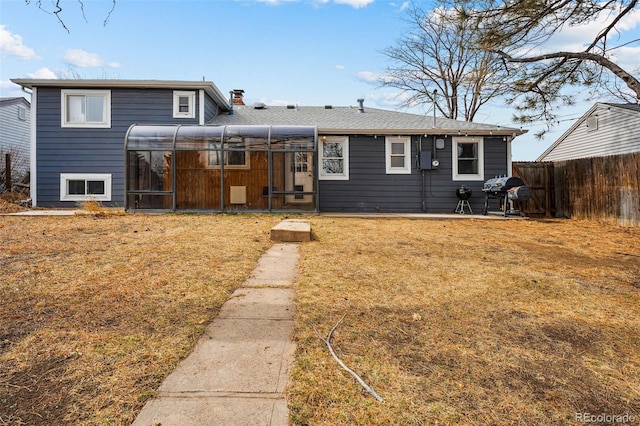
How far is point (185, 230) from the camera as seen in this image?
21.1 feet

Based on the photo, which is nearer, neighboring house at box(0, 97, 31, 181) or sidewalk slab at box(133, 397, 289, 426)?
sidewalk slab at box(133, 397, 289, 426)

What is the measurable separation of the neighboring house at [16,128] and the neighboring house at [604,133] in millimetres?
25617

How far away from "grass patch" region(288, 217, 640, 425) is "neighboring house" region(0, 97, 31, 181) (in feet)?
60.6

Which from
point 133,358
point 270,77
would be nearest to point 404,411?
point 133,358

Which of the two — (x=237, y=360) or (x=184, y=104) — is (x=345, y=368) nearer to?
(x=237, y=360)

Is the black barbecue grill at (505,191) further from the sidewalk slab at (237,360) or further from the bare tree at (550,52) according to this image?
the sidewalk slab at (237,360)

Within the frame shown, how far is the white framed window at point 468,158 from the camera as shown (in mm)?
11250

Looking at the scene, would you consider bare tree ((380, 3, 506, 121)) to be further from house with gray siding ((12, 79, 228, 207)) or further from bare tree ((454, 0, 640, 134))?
house with gray siding ((12, 79, 228, 207))

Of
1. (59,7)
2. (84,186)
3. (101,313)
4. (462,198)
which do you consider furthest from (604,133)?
(84,186)

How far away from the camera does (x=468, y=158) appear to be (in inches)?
446

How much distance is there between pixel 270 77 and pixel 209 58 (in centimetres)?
292

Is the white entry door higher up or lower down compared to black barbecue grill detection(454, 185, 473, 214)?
higher up

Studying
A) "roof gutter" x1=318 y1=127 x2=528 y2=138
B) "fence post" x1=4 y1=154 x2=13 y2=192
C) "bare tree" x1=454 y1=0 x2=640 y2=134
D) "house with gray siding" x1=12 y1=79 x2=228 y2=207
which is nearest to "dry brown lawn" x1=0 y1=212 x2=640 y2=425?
"bare tree" x1=454 y1=0 x2=640 y2=134

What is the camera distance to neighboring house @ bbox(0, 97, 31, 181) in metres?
16.7
